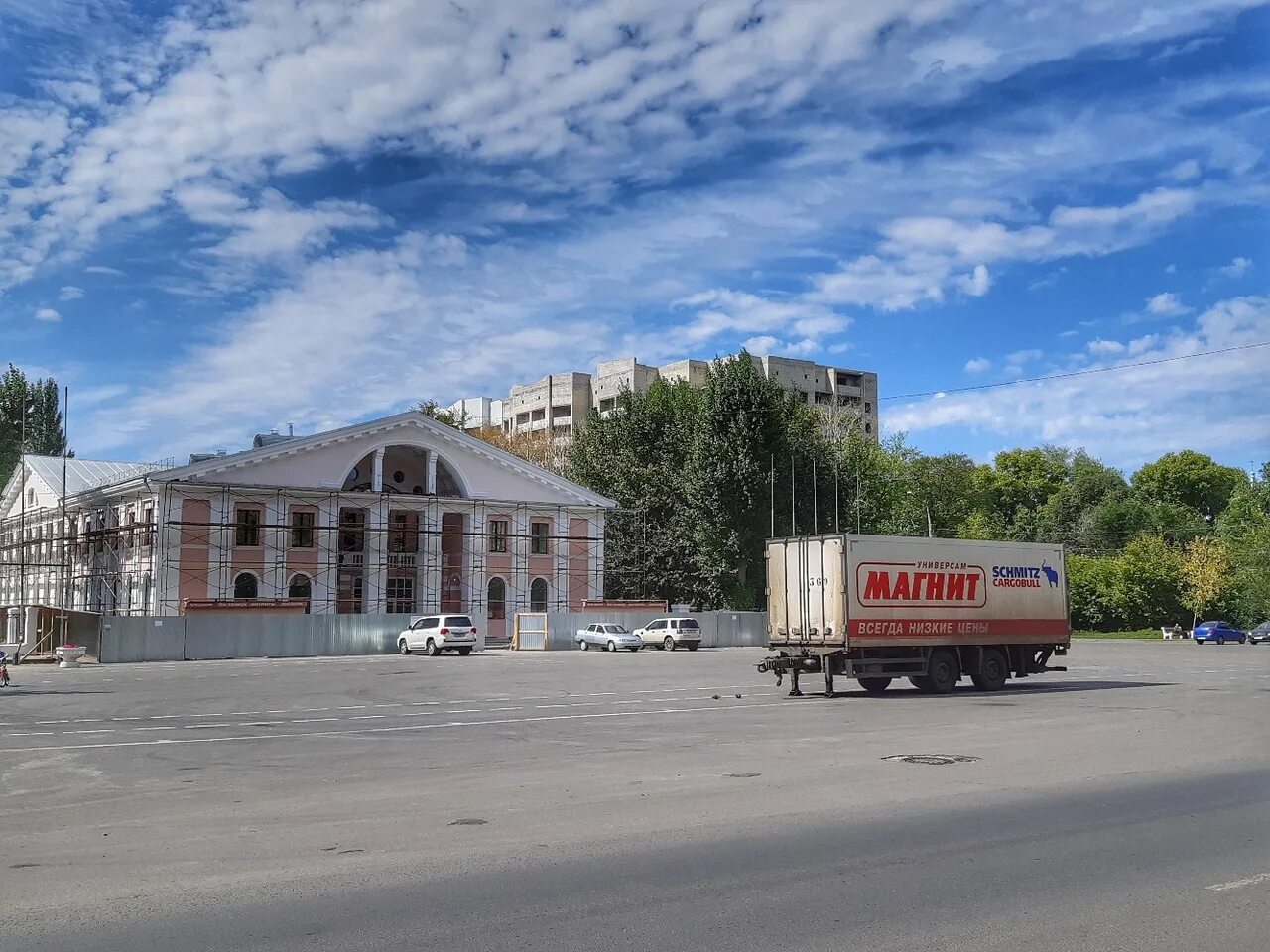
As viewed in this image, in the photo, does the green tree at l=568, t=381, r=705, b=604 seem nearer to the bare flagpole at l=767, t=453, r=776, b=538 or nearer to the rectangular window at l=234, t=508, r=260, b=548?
the bare flagpole at l=767, t=453, r=776, b=538

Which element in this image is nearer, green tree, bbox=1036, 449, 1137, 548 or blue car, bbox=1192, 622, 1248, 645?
blue car, bbox=1192, 622, 1248, 645

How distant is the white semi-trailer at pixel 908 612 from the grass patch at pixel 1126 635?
4706 centimetres

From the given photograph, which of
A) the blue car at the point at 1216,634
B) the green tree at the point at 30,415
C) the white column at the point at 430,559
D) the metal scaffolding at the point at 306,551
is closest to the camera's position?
the metal scaffolding at the point at 306,551

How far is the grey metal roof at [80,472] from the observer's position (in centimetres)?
6581

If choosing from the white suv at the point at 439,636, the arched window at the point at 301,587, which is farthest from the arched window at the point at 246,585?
the white suv at the point at 439,636

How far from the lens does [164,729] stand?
18.7 metres

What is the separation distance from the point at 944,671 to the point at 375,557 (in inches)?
1574

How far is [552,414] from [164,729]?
109768mm

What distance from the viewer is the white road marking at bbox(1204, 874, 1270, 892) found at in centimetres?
751

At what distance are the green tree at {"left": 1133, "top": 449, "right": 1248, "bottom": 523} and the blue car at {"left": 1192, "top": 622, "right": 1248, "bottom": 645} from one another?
45.9 metres

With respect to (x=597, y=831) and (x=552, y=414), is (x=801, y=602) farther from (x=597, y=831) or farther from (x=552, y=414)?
(x=552, y=414)

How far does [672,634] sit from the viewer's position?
59.3m

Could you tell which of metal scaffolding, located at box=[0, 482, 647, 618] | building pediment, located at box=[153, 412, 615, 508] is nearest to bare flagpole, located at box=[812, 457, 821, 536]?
building pediment, located at box=[153, 412, 615, 508]

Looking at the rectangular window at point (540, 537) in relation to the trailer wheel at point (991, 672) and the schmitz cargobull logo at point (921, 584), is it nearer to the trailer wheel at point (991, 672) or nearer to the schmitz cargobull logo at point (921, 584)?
the trailer wheel at point (991, 672)
